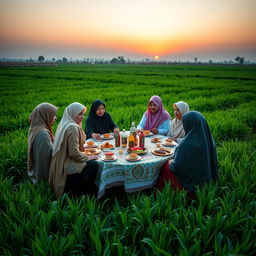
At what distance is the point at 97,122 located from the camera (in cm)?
457

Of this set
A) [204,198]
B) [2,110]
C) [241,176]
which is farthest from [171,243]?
[2,110]

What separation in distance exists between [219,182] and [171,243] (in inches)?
58.4

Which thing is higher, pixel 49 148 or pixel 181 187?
pixel 49 148

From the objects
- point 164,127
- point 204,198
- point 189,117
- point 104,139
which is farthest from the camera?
point 164,127

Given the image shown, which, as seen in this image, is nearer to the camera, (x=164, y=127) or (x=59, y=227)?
(x=59, y=227)

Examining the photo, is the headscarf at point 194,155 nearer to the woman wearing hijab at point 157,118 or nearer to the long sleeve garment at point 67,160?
the long sleeve garment at point 67,160

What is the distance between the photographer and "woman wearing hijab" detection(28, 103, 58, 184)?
313 cm

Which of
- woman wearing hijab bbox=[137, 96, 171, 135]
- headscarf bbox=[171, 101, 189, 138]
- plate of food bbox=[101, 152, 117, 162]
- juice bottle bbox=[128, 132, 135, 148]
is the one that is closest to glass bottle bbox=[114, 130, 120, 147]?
juice bottle bbox=[128, 132, 135, 148]

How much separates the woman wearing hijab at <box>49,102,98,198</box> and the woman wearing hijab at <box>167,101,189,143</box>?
1.88 m

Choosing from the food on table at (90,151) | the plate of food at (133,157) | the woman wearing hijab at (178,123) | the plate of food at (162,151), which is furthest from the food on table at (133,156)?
the woman wearing hijab at (178,123)

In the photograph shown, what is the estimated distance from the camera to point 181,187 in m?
2.93

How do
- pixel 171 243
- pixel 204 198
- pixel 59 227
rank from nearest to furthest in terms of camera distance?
pixel 171 243, pixel 59 227, pixel 204 198

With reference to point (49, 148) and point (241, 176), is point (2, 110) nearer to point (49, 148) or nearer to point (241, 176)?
point (49, 148)

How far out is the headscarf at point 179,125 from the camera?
13.1 ft
